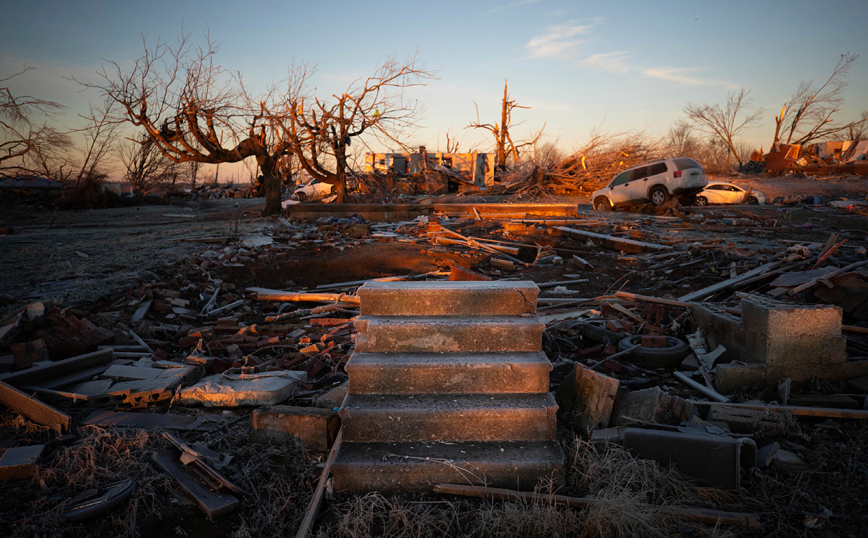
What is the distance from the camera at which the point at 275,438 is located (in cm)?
347

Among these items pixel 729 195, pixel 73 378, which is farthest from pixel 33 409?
pixel 729 195

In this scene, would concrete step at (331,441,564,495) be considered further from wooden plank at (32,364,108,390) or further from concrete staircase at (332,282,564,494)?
wooden plank at (32,364,108,390)

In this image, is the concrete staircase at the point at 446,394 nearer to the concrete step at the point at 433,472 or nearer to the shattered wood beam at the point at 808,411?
the concrete step at the point at 433,472

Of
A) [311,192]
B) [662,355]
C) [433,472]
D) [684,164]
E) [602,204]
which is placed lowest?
[433,472]

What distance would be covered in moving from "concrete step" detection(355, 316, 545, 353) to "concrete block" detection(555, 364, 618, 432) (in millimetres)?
554

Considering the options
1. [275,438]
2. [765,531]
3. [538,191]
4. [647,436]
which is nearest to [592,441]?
[647,436]

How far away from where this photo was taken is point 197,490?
296 centimetres

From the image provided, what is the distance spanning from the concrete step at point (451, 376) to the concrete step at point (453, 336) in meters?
0.16

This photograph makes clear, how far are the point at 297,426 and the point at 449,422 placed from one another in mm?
1153

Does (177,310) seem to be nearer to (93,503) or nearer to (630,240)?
(93,503)

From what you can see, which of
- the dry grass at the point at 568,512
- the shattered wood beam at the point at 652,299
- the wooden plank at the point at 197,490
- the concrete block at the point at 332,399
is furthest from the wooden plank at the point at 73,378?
the shattered wood beam at the point at 652,299

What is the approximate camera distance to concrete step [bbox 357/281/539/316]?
3639 millimetres

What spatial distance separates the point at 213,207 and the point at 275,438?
2458 cm

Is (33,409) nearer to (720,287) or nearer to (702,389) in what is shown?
(702,389)
